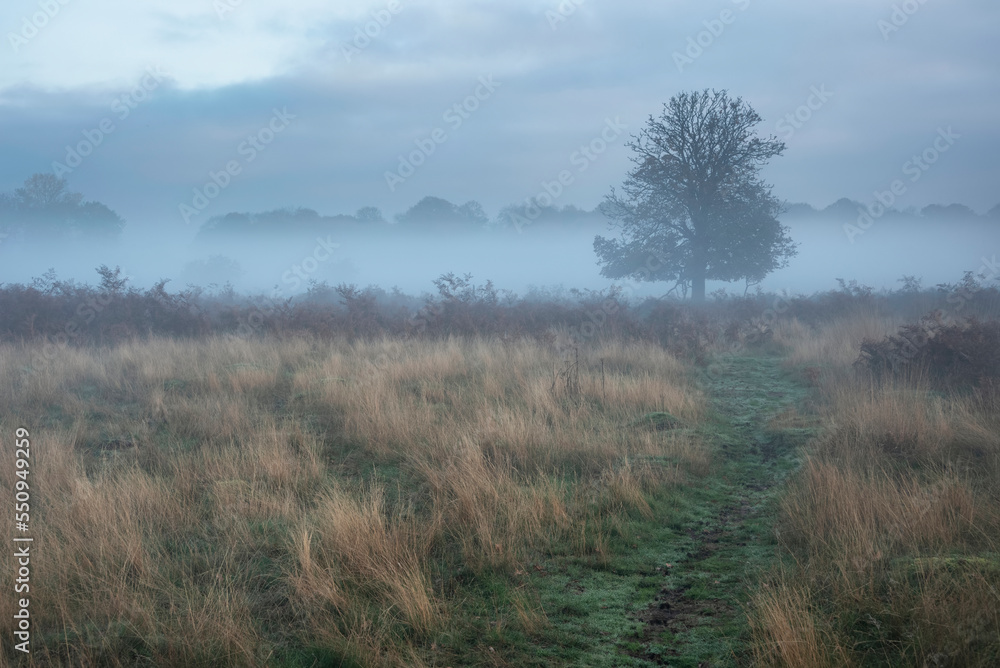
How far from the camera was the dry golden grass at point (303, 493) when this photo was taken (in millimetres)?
3514

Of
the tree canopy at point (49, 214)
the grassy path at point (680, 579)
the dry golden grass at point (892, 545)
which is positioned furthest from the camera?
the tree canopy at point (49, 214)

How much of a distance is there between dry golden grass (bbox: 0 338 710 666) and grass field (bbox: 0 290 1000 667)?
24mm

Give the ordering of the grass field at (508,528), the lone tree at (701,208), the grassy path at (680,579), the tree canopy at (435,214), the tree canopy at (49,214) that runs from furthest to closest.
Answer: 1. the tree canopy at (435,214)
2. the tree canopy at (49,214)
3. the lone tree at (701,208)
4. the grassy path at (680,579)
5. the grass field at (508,528)

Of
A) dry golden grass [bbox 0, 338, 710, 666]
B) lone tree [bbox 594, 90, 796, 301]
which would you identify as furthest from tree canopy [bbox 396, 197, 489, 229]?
dry golden grass [bbox 0, 338, 710, 666]

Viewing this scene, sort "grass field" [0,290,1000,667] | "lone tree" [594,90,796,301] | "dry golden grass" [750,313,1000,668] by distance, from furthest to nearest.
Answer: "lone tree" [594,90,796,301] < "grass field" [0,290,1000,667] < "dry golden grass" [750,313,1000,668]

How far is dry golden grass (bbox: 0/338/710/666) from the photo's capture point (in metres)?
3.51

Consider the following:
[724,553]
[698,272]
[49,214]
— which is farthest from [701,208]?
[49,214]

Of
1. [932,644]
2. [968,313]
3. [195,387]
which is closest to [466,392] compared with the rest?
[195,387]

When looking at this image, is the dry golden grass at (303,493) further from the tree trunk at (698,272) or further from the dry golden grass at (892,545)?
the tree trunk at (698,272)

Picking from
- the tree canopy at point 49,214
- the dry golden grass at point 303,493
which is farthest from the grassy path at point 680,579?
the tree canopy at point 49,214

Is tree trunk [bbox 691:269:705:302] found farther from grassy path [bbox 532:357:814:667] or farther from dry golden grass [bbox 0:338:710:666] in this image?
grassy path [bbox 532:357:814:667]

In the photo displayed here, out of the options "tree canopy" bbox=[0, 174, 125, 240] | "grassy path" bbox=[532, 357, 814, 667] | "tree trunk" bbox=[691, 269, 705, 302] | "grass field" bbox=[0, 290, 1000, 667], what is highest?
"tree canopy" bbox=[0, 174, 125, 240]

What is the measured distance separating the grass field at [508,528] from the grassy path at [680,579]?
0.08ft

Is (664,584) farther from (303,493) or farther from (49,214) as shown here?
(49,214)
